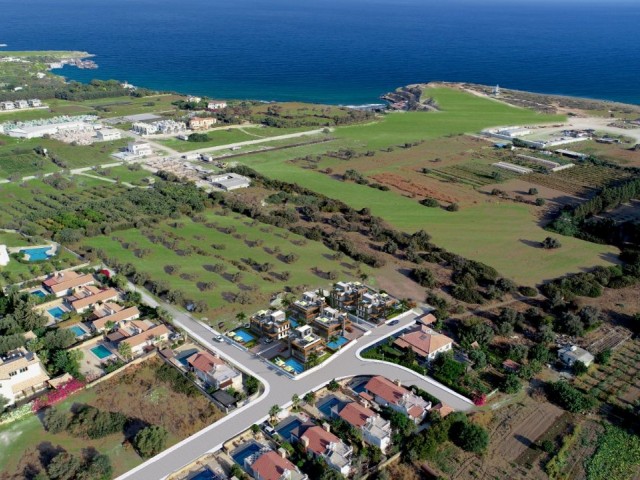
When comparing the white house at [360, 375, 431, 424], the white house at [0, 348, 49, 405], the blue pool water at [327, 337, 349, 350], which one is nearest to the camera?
the white house at [360, 375, 431, 424]

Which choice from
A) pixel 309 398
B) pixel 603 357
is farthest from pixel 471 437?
pixel 603 357

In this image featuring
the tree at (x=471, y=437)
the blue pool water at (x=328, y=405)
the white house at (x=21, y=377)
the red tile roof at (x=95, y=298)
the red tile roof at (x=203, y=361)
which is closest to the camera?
the tree at (x=471, y=437)

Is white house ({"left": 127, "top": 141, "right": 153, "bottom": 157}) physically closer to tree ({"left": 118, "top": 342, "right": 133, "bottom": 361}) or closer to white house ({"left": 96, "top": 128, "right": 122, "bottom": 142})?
white house ({"left": 96, "top": 128, "right": 122, "bottom": 142})

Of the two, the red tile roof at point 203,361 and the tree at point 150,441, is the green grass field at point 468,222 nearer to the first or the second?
the red tile roof at point 203,361

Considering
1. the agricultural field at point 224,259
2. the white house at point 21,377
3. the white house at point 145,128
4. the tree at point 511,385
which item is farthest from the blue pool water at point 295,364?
the white house at point 145,128

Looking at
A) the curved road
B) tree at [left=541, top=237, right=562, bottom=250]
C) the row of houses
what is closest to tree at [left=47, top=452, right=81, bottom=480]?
the curved road

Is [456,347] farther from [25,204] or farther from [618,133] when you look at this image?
[618,133]

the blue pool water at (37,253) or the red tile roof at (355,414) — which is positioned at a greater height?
the red tile roof at (355,414)
